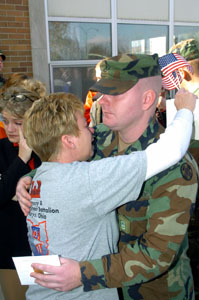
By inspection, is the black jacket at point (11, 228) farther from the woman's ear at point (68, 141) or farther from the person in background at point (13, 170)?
the woman's ear at point (68, 141)

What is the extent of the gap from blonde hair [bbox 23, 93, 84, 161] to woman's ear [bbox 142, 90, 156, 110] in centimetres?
35

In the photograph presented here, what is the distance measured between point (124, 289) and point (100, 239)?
462mm

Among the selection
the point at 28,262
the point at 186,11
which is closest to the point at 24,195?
the point at 28,262

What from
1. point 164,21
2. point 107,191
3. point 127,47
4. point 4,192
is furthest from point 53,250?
point 164,21

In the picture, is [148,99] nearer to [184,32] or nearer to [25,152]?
[25,152]

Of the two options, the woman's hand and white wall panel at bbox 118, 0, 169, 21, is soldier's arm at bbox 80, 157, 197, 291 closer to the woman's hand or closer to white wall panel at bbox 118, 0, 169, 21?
the woman's hand

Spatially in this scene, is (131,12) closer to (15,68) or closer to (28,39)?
(28,39)

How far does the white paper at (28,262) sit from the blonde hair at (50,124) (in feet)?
1.50

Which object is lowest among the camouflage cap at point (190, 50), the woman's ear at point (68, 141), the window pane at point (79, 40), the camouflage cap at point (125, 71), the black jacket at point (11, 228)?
the black jacket at point (11, 228)

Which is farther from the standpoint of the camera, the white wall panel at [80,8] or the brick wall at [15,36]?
the white wall panel at [80,8]

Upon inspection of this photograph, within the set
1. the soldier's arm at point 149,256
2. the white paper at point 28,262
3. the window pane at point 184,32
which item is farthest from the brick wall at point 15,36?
the soldier's arm at point 149,256

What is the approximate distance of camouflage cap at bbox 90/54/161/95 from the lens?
1479mm

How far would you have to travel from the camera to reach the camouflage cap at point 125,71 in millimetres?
1479

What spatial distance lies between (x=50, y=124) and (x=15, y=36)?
4.85m
